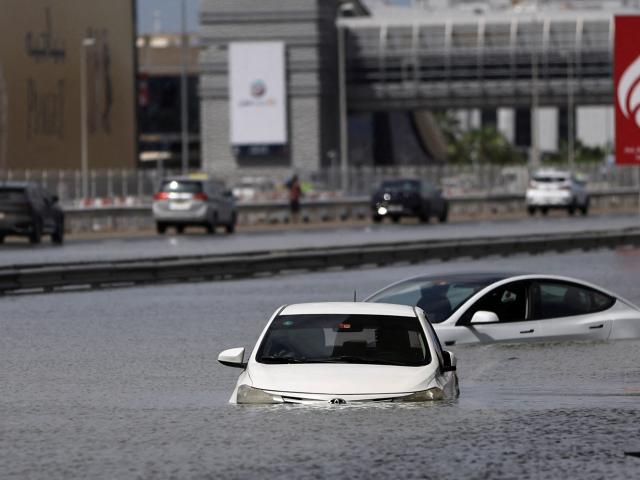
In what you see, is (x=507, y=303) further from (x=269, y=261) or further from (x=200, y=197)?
(x=200, y=197)

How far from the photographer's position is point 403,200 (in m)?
64.2

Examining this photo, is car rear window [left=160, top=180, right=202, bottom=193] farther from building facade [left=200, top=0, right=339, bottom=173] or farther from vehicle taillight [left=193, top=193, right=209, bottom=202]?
building facade [left=200, top=0, right=339, bottom=173]

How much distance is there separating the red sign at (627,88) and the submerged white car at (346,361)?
26.6 meters

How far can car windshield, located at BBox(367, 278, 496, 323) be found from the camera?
18.7 m

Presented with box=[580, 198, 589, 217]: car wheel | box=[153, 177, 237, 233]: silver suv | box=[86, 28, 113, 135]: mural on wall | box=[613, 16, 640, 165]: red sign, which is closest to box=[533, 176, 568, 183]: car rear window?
box=[580, 198, 589, 217]: car wheel

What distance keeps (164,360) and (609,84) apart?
327 feet

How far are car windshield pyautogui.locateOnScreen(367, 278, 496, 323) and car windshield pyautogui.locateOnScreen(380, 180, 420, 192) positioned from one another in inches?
1761

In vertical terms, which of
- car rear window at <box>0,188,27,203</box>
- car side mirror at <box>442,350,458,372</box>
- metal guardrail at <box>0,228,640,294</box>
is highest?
car side mirror at <box>442,350,458,372</box>

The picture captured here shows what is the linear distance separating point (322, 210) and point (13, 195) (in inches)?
964

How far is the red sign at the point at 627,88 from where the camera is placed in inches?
1529

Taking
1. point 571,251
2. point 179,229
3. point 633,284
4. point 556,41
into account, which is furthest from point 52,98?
point 633,284

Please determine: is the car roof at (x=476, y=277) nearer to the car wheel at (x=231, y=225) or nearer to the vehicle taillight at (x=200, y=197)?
the vehicle taillight at (x=200, y=197)

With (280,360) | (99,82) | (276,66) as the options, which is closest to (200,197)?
(280,360)

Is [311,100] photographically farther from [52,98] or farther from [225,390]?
[225,390]
